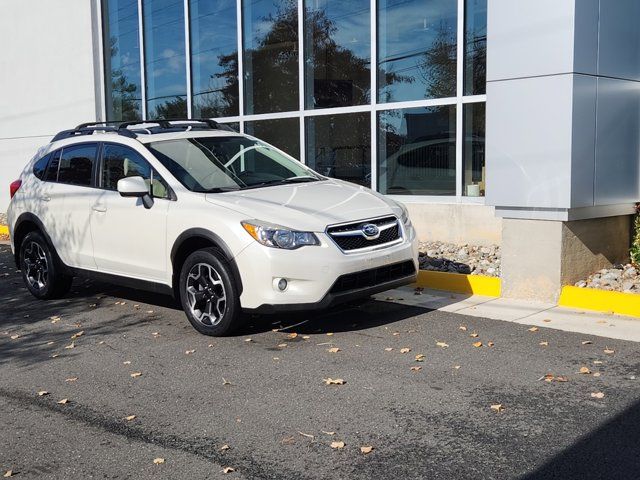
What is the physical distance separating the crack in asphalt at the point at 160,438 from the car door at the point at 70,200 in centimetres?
269

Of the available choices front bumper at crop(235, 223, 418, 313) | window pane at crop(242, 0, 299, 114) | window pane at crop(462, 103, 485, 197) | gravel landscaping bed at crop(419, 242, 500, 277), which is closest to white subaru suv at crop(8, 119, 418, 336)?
front bumper at crop(235, 223, 418, 313)

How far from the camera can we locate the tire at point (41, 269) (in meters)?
7.97

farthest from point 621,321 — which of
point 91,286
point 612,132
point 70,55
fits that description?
point 70,55

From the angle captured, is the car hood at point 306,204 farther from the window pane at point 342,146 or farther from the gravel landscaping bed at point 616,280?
the window pane at point 342,146

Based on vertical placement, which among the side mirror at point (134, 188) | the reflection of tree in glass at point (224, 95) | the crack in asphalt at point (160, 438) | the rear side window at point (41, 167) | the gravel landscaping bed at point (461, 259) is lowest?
the crack in asphalt at point (160, 438)

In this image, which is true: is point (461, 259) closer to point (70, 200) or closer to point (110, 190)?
point (110, 190)

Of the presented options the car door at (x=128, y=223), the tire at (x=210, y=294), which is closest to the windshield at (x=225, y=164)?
the car door at (x=128, y=223)

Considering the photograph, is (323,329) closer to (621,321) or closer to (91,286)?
(621,321)

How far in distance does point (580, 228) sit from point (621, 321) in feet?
4.02

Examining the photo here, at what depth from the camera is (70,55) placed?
16.0 m

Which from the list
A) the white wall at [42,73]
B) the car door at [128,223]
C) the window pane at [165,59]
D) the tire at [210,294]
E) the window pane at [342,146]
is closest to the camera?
the tire at [210,294]

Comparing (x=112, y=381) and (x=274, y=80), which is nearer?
Result: (x=112, y=381)

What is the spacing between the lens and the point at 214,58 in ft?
44.6

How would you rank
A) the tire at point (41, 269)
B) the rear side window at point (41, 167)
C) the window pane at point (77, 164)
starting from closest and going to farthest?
the window pane at point (77, 164)
the tire at point (41, 269)
the rear side window at point (41, 167)
